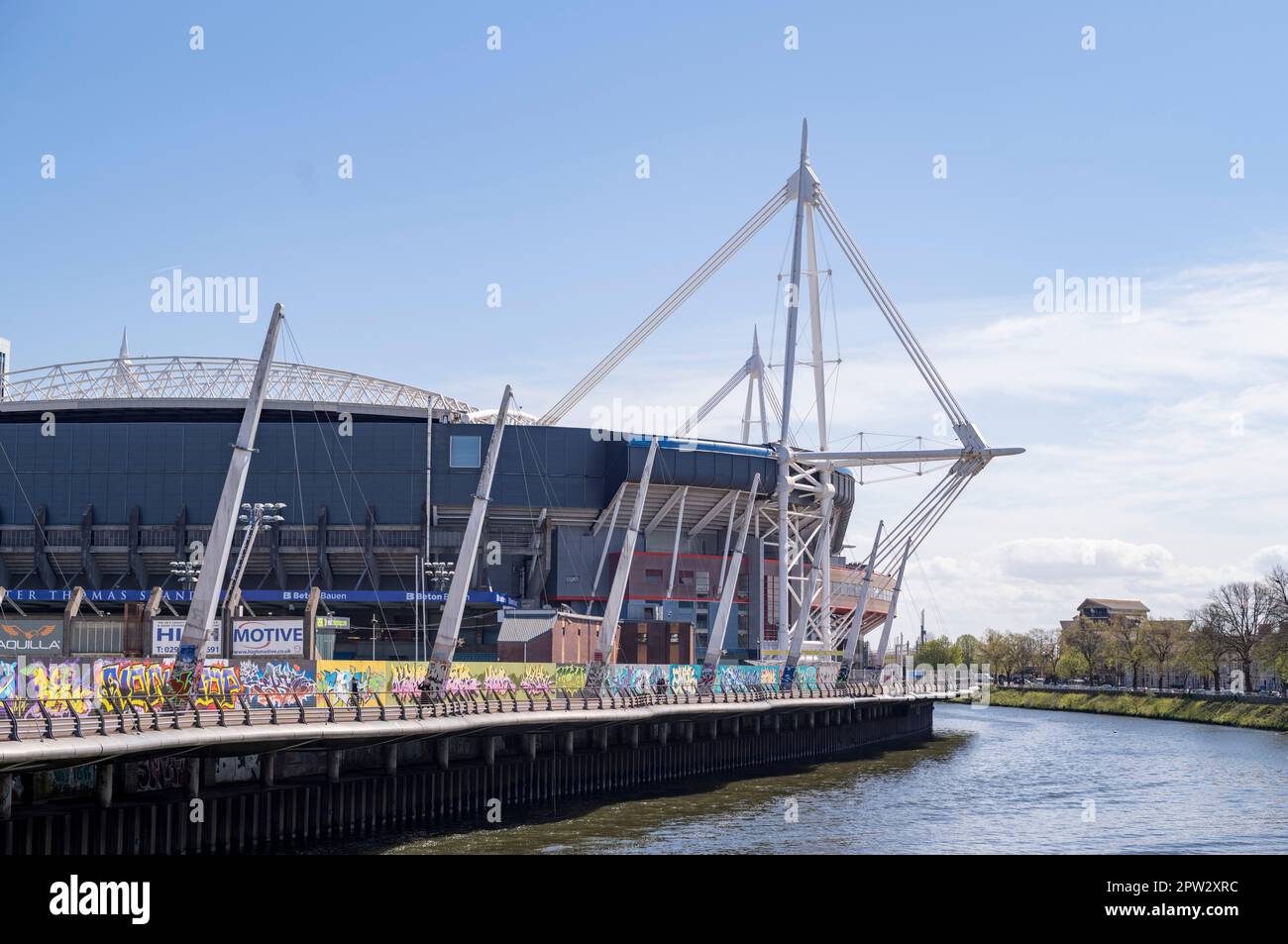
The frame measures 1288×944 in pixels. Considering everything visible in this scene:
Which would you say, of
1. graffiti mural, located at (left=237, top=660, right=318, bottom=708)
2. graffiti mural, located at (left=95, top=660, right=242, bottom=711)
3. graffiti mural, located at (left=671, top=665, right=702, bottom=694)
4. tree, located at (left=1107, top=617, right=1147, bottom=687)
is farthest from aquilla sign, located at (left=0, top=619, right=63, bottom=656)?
tree, located at (left=1107, top=617, right=1147, bottom=687)

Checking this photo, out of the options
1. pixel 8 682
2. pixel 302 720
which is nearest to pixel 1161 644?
pixel 302 720

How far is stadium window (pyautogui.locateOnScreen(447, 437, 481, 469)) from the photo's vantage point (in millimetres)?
125688

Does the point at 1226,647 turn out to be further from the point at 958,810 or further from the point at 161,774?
the point at 161,774

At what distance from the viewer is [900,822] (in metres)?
62.0

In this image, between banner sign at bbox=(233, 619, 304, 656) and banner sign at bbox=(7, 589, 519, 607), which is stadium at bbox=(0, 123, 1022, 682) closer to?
banner sign at bbox=(7, 589, 519, 607)

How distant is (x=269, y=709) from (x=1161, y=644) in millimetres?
152858

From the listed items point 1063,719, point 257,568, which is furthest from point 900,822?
point 1063,719

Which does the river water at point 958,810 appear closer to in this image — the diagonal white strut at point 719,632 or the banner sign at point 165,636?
the diagonal white strut at point 719,632

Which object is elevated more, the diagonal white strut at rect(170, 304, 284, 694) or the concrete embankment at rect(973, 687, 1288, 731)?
the diagonal white strut at rect(170, 304, 284, 694)

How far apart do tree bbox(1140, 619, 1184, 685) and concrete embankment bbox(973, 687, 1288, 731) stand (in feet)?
32.5

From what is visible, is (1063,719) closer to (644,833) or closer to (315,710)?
(644,833)

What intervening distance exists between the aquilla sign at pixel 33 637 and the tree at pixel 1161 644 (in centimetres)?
14252

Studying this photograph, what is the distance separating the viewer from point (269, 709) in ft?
152

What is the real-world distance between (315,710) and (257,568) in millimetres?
82969
